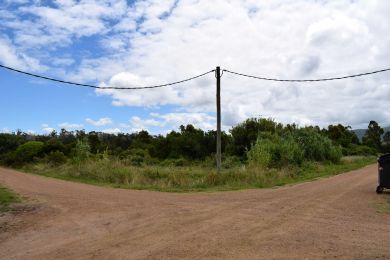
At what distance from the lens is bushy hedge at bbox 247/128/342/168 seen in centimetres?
2806

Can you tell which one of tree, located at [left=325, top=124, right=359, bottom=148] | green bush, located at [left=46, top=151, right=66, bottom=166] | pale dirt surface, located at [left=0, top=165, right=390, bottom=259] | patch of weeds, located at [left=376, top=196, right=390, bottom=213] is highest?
tree, located at [left=325, top=124, right=359, bottom=148]

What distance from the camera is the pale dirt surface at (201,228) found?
7625 millimetres

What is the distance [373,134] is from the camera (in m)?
89.3

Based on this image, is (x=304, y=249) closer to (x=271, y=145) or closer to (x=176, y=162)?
(x=271, y=145)

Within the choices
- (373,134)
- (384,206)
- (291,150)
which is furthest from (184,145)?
(373,134)

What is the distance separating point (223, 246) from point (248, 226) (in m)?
1.94

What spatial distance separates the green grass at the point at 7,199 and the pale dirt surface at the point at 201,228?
723mm

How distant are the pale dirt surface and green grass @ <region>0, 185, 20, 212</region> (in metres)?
0.72

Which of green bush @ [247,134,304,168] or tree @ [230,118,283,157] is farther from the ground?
tree @ [230,118,283,157]

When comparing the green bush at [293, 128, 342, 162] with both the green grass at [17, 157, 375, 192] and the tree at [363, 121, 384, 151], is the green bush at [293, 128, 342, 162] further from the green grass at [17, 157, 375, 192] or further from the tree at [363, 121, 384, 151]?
the tree at [363, 121, 384, 151]

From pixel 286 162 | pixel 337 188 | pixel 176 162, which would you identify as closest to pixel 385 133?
pixel 176 162

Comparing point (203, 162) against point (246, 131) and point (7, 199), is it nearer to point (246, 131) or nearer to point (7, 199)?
point (246, 131)

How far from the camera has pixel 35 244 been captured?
28.0 ft

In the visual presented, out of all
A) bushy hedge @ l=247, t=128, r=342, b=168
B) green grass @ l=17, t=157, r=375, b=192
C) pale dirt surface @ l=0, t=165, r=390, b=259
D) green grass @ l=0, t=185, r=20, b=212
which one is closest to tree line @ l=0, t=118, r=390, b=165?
bushy hedge @ l=247, t=128, r=342, b=168
